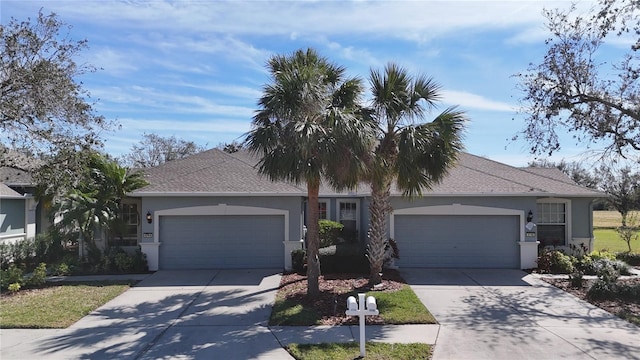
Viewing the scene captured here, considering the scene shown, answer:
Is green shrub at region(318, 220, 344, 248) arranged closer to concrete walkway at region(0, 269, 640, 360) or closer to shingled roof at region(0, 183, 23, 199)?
concrete walkway at region(0, 269, 640, 360)

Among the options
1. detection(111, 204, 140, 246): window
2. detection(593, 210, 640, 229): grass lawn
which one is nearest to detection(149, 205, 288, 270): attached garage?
detection(111, 204, 140, 246): window

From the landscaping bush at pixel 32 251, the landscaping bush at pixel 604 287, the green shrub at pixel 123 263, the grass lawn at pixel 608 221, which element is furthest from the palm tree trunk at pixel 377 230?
the grass lawn at pixel 608 221

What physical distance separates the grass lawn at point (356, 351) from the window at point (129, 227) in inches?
438

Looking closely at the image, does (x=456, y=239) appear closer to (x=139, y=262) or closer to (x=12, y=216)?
(x=139, y=262)

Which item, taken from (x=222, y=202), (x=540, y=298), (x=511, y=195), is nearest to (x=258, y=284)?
(x=222, y=202)

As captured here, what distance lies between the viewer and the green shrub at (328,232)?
54.6ft

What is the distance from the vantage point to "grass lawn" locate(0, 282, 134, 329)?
927 centimetres

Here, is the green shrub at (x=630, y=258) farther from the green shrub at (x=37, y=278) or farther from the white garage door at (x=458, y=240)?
the green shrub at (x=37, y=278)

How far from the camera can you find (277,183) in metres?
15.7

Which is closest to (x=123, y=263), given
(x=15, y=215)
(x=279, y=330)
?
(x=15, y=215)

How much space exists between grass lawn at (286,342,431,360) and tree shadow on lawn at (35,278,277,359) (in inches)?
27.4

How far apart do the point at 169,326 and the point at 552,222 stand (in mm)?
14582

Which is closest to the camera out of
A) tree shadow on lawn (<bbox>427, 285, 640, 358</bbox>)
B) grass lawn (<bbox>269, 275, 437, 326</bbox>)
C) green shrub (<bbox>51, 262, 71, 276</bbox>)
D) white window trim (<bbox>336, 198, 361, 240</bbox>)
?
tree shadow on lawn (<bbox>427, 285, 640, 358</bbox>)

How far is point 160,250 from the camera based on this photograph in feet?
50.6
